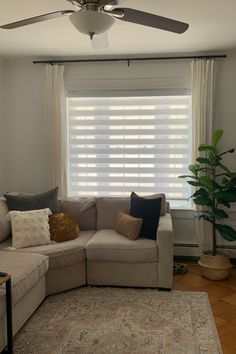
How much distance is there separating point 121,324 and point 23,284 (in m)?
0.86

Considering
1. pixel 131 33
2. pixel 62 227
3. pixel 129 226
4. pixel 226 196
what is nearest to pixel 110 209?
pixel 129 226

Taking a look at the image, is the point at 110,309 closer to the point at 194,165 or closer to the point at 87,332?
the point at 87,332

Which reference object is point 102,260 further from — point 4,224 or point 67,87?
point 67,87

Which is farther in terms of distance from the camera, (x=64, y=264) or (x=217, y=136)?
(x=217, y=136)

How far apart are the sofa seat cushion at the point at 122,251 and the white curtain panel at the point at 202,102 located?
109cm

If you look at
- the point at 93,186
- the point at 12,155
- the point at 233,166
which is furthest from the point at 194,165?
the point at 12,155

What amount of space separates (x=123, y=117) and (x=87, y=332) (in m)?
2.68

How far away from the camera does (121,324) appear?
276cm

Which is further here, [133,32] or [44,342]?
[133,32]

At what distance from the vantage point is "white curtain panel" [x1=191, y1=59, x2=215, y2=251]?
161 inches

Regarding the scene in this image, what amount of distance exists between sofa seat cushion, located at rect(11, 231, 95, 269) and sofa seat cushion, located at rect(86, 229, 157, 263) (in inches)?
3.3

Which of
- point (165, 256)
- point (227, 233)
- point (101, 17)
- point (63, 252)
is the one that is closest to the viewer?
point (101, 17)

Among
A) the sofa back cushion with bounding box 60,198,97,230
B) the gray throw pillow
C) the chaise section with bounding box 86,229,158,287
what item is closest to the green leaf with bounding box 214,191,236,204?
the chaise section with bounding box 86,229,158,287

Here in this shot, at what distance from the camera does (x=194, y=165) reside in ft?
12.8
